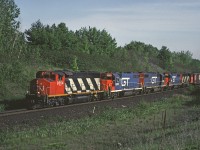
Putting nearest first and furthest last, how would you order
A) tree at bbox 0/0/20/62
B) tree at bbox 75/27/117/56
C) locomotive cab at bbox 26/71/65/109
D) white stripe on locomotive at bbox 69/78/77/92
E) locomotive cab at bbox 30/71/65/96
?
locomotive cab at bbox 26/71/65/109 < locomotive cab at bbox 30/71/65/96 < white stripe on locomotive at bbox 69/78/77/92 < tree at bbox 0/0/20/62 < tree at bbox 75/27/117/56

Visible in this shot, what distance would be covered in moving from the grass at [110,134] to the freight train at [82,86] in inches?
274

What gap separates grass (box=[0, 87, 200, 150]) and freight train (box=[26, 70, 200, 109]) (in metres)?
6.96

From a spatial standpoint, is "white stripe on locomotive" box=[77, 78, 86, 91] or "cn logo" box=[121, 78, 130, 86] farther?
"cn logo" box=[121, 78, 130, 86]

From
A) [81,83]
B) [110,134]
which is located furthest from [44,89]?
[110,134]

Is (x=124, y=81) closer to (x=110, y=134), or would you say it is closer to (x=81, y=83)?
(x=81, y=83)

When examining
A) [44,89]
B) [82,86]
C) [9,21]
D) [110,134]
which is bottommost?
[110,134]

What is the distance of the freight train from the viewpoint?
30.0 metres

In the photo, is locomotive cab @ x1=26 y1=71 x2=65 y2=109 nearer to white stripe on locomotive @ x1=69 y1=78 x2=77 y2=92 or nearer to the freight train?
the freight train

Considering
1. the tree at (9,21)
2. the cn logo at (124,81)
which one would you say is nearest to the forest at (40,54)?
the tree at (9,21)

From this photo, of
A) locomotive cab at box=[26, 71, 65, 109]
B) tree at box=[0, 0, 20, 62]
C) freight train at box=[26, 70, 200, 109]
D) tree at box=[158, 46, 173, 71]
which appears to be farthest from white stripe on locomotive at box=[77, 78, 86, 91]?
tree at box=[158, 46, 173, 71]

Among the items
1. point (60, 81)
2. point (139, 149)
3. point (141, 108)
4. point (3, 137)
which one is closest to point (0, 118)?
point (3, 137)

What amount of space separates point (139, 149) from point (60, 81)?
20710 millimetres

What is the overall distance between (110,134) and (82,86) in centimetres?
1690

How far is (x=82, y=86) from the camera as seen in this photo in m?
35.4
